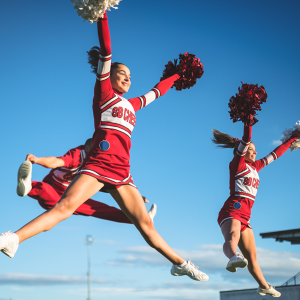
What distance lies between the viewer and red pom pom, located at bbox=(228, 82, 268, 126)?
569cm

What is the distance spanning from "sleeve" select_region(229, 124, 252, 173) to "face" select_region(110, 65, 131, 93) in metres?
2.17

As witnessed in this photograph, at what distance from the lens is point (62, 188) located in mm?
6074

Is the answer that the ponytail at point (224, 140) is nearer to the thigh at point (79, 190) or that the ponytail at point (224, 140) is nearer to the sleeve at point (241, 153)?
the sleeve at point (241, 153)

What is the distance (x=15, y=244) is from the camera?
10.5 feet

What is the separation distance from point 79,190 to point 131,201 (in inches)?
24.7

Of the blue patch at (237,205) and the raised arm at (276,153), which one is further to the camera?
the raised arm at (276,153)

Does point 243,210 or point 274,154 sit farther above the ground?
point 274,154

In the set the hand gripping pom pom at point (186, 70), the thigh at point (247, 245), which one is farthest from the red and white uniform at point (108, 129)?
the thigh at point (247, 245)

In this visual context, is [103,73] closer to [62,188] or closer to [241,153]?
[62,188]

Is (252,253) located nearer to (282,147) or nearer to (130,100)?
(282,147)

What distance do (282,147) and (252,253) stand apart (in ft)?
7.60

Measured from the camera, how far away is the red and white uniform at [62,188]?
5.73 m

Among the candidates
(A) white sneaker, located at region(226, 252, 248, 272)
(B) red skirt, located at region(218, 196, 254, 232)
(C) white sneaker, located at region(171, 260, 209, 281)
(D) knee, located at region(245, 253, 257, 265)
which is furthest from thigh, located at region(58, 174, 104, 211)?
(D) knee, located at region(245, 253, 257, 265)

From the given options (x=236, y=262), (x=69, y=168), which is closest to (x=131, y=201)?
(x=236, y=262)
